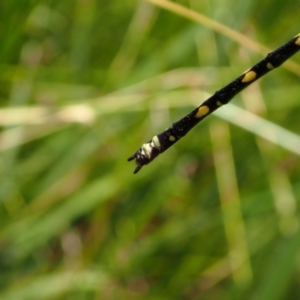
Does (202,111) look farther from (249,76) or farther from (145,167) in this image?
(145,167)

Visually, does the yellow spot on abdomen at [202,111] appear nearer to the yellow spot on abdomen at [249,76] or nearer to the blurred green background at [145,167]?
the yellow spot on abdomen at [249,76]

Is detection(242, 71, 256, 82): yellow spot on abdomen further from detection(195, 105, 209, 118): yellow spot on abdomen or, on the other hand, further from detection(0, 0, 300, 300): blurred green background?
detection(0, 0, 300, 300): blurred green background

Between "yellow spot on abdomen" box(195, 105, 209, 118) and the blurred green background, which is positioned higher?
the blurred green background

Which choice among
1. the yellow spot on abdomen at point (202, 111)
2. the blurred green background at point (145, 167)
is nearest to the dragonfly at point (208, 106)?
the yellow spot on abdomen at point (202, 111)

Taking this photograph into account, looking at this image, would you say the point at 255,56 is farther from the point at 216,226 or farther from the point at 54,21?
the point at 54,21

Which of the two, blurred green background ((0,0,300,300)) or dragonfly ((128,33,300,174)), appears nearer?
dragonfly ((128,33,300,174))

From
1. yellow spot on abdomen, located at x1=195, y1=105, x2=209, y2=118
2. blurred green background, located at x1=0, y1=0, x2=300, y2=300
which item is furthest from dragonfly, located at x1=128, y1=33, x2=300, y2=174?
blurred green background, located at x1=0, y1=0, x2=300, y2=300

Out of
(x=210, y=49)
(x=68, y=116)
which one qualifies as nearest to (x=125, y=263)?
(x=68, y=116)

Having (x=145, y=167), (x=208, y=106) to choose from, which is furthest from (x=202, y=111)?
(x=145, y=167)
